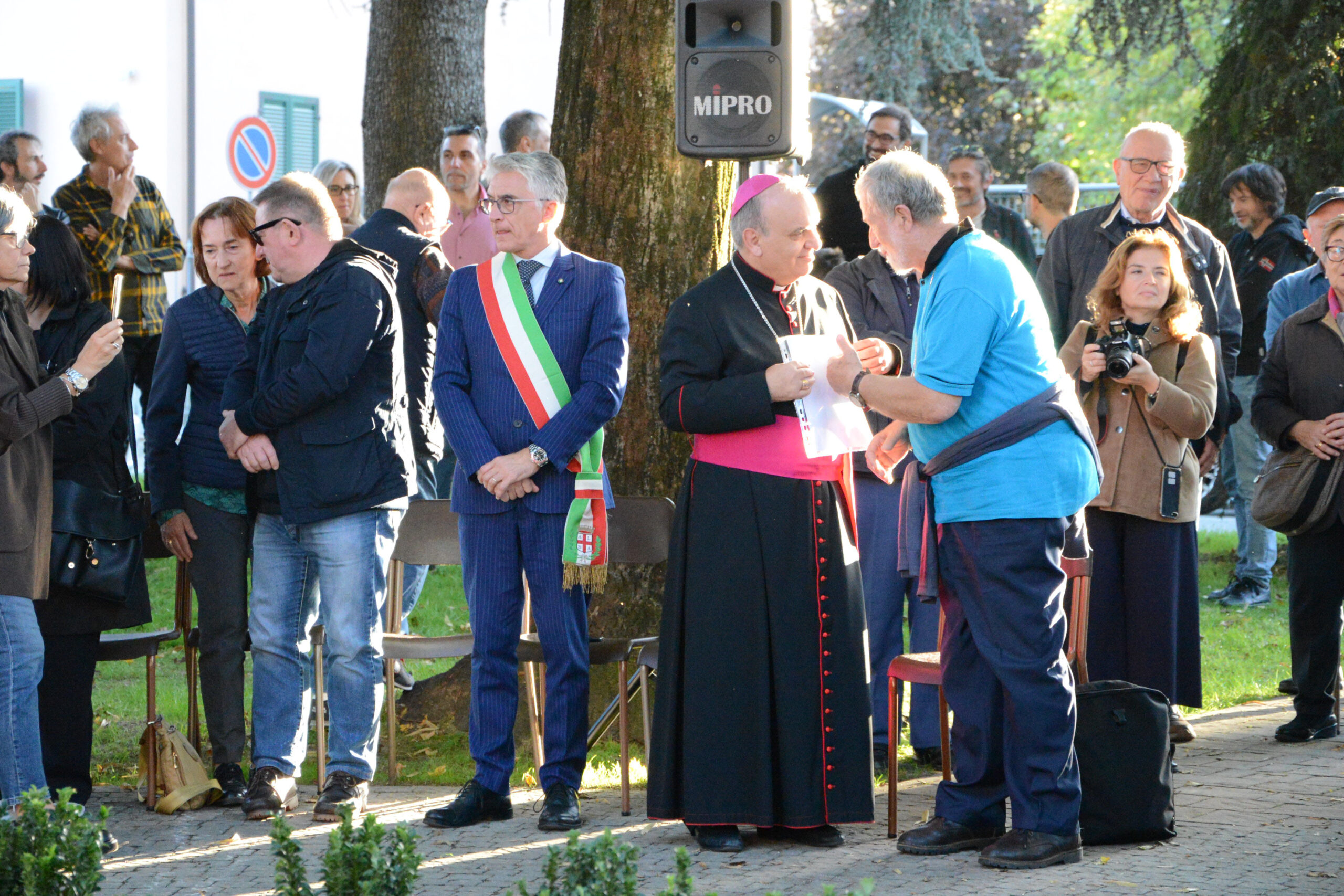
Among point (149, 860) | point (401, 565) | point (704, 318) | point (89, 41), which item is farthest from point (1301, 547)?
point (89, 41)

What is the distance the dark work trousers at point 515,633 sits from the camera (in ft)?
18.7

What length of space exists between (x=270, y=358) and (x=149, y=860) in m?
1.72

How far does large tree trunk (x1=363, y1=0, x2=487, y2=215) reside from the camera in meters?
11.6

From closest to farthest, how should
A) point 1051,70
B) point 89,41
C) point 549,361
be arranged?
1. point 549,361
2. point 89,41
3. point 1051,70

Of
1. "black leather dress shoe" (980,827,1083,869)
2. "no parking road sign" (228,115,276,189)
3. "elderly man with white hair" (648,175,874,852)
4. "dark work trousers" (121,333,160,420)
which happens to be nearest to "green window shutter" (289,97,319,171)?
"no parking road sign" (228,115,276,189)

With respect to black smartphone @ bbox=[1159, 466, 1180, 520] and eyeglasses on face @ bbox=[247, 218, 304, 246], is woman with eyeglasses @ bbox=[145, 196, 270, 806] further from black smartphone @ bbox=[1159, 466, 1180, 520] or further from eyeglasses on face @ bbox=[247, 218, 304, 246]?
black smartphone @ bbox=[1159, 466, 1180, 520]

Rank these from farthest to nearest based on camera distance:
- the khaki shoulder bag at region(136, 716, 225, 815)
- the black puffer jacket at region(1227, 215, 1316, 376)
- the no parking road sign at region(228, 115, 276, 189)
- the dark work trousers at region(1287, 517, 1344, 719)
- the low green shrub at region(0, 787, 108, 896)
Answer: the no parking road sign at region(228, 115, 276, 189) < the black puffer jacket at region(1227, 215, 1316, 376) < the dark work trousers at region(1287, 517, 1344, 719) < the khaki shoulder bag at region(136, 716, 225, 815) < the low green shrub at region(0, 787, 108, 896)

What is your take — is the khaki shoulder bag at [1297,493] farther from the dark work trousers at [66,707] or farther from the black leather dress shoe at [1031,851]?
the dark work trousers at [66,707]

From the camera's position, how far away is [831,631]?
5328 millimetres

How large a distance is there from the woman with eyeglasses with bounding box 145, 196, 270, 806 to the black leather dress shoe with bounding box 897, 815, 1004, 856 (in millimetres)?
2393

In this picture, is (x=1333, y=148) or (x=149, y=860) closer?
(x=149, y=860)

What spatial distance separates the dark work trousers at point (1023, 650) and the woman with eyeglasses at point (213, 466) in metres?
2.59

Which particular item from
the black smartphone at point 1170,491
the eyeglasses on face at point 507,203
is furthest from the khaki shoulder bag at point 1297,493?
the eyeglasses on face at point 507,203

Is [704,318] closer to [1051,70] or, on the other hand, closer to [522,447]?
[522,447]
